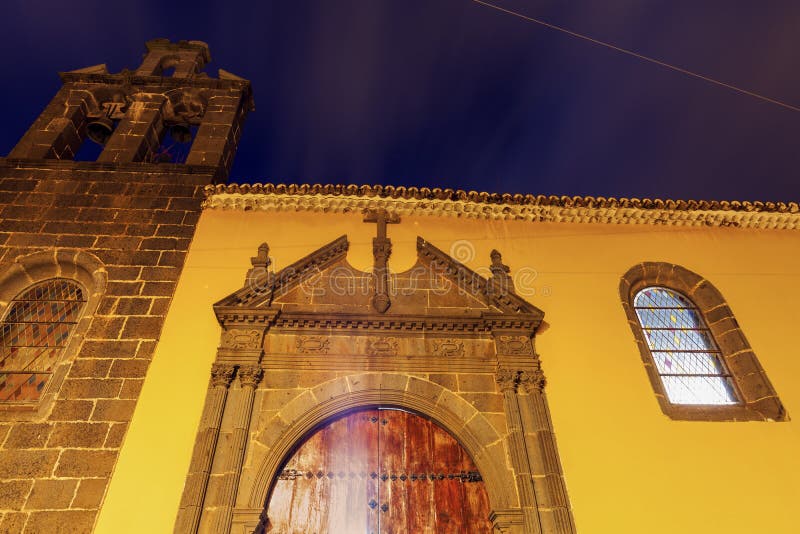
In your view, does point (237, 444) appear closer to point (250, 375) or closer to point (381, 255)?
point (250, 375)

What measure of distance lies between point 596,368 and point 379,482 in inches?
109

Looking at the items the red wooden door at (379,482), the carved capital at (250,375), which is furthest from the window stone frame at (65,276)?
the red wooden door at (379,482)

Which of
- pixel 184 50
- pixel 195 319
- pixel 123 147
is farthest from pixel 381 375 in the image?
pixel 184 50

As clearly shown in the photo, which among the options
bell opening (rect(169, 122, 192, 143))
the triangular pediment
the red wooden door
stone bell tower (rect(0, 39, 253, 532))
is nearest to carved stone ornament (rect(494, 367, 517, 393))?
the triangular pediment

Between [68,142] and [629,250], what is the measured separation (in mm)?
8854

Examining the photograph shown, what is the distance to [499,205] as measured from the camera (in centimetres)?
703

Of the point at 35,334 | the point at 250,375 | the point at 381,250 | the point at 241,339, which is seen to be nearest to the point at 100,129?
the point at 35,334

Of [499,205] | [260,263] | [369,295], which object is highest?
[499,205]

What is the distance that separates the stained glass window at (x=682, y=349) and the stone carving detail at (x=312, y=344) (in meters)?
4.02

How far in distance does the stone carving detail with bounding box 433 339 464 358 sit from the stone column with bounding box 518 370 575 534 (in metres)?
0.74

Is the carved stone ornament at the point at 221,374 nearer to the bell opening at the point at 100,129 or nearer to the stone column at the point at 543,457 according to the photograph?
the stone column at the point at 543,457

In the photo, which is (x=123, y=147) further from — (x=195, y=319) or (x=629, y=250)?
(x=629, y=250)

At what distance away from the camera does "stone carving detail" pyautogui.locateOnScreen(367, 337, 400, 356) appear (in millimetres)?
5484

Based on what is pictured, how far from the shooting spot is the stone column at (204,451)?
4324 mm
